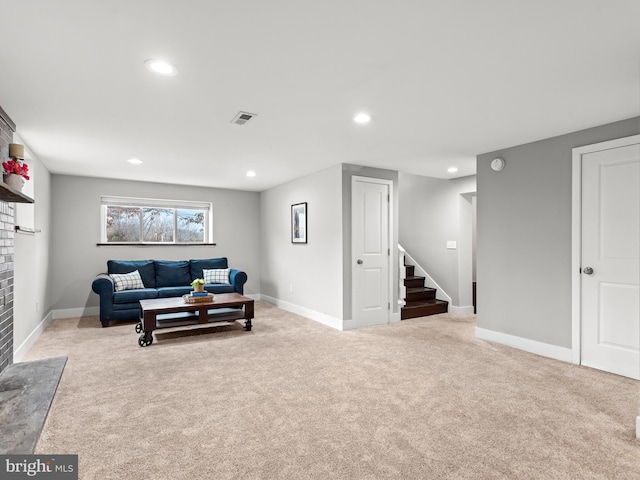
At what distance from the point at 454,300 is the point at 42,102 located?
5.79 m

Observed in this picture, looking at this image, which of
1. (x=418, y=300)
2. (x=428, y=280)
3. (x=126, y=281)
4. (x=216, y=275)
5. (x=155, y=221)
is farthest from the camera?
(x=155, y=221)

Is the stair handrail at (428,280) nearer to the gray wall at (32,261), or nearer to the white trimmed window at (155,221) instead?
the white trimmed window at (155,221)

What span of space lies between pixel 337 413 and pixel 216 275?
14.2 ft

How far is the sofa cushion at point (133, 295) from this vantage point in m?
5.24

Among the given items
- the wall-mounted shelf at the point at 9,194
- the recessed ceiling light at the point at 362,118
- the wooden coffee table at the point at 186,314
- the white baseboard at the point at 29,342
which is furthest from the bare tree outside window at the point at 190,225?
the recessed ceiling light at the point at 362,118

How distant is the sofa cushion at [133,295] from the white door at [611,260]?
5391 millimetres

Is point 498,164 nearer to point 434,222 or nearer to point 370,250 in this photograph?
point 370,250

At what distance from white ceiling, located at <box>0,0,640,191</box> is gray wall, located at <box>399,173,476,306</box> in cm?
211

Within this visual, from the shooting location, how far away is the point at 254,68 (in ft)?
7.51

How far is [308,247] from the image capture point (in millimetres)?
5797

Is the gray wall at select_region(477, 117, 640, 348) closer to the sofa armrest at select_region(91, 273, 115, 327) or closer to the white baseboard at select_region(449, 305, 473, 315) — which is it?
the white baseboard at select_region(449, 305, 473, 315)

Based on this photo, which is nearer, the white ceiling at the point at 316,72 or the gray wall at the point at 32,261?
the white ceiling at the point at 316,72

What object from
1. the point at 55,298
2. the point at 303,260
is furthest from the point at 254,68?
the point at 55,298

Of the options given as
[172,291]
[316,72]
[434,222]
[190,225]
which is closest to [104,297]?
[172,291]
